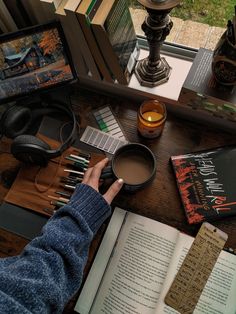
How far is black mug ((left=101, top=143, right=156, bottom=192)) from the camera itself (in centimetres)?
84

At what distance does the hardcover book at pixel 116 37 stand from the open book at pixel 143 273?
407 millimetres

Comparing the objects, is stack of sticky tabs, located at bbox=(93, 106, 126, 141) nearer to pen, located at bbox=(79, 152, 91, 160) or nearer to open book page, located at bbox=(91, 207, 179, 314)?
pen, located at bbox=(79, 152, 91, 160)

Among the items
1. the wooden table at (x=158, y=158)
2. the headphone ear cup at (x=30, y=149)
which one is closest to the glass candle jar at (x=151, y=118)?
the wooden table at (x=158, y=158)

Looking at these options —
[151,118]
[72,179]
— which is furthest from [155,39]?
[72,179]

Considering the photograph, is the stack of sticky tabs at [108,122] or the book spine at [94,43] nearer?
the book spine at [94,43]

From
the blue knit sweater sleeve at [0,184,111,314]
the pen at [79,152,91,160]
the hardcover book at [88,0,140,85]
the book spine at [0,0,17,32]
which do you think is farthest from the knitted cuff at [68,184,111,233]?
the book spine at [0,0,17,32]

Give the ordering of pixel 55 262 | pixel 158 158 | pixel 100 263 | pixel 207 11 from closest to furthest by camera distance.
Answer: pixel 55 262 → pixel 100 263 → pixel 158 158 → pixel 207 11

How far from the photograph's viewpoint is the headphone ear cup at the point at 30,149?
849mm

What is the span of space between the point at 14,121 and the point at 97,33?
34 centimetres

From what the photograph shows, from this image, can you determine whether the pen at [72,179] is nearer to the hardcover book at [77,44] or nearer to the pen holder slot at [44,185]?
the pen holder slot at [44,185]

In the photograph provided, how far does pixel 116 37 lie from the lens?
85 cm

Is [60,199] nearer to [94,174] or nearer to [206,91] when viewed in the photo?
[94,174]

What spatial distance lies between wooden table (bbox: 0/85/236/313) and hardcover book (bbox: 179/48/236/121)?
75mm

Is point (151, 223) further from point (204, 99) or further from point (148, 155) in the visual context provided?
point (204, 99)
